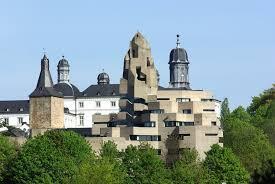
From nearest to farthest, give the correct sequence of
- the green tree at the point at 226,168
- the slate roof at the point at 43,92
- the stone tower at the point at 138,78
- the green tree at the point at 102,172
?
1. the green tree at the point at 102,172
2. the green tree at the point at 226,168
3. the stone tower at the point at 138,78
4. the slate roof at the point at 43,92

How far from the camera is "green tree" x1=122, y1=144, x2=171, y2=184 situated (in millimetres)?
106250

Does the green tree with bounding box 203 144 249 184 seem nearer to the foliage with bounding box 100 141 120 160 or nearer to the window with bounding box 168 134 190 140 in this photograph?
the foliage with bounding box 100 141 120 160

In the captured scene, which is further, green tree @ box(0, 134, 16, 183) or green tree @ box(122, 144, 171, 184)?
green tree @ box(0, 134, 16, 183)

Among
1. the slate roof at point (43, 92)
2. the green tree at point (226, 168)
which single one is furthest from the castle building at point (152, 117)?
the slate roof at point (43, 92)

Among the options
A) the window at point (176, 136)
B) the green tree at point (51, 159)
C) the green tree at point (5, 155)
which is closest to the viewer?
the green tree at point (51, 159)

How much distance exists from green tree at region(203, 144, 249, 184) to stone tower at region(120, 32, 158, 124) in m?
20.5

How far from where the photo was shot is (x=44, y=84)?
6314 inches

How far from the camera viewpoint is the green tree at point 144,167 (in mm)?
106250

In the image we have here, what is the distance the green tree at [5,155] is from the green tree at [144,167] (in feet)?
35.8

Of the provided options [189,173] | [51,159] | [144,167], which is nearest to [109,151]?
[144,167]

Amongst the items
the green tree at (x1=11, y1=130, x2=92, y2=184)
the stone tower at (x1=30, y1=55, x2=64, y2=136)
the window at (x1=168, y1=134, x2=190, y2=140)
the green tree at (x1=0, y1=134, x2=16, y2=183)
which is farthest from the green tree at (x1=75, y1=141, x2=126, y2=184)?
the stone tower at (x1=30, y1=55, x2=64, y2=136)

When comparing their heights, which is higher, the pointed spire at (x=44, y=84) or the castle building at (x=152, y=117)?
the pointed spire at (x=44, y=84)

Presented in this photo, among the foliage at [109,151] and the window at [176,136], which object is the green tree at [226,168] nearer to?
the foliage at [109,151]

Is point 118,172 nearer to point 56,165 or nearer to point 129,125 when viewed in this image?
point 56,165
